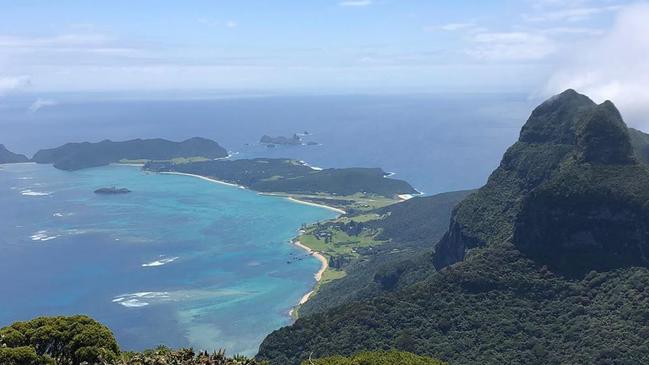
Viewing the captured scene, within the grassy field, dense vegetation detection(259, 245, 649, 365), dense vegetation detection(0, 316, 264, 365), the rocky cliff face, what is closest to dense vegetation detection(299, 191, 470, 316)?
the grassy field

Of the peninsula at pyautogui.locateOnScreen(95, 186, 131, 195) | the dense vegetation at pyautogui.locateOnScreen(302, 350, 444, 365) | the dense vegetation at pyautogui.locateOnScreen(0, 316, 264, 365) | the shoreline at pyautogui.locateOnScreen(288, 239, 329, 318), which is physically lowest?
the shoreline at pyautogui.locateOnScreen(288, 239, 329, 318)

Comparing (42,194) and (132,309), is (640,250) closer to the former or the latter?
(132,309)

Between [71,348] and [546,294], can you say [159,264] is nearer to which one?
[546,294]

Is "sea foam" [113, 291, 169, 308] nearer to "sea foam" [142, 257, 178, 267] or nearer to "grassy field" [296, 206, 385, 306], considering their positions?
"sea foam" [142, 257, 178, 267]

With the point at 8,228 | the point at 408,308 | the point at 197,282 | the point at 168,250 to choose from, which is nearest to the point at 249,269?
the point at 197,282

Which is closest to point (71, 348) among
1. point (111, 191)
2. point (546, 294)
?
point (546, 294)
